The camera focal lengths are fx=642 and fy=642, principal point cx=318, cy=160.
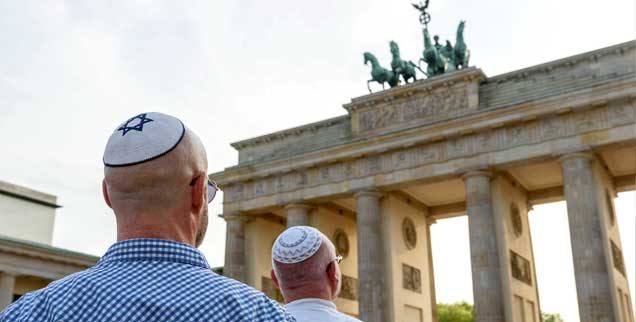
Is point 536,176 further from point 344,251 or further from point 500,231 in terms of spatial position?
point 344,251

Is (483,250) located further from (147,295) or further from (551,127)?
(147,295)

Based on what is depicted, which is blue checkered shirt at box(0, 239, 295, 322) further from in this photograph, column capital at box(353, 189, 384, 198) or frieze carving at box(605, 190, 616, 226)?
column capital at box(353, 189, 384, 198)

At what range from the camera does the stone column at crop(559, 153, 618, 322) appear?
2277 cm

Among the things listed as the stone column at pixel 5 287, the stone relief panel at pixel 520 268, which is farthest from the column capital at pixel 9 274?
the stone relief panel at pixel 520 268

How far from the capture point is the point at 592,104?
80.3 ft

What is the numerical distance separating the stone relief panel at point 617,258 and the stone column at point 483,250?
454 centimetres

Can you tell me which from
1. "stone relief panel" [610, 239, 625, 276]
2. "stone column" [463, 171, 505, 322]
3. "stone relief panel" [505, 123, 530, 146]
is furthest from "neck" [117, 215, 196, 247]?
"stone relief panel" [610, 239, 625, 276]

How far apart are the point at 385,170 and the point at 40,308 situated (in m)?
27.7

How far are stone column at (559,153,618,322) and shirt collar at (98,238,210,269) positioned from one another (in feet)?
78.1

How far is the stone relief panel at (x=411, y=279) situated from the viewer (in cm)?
3016

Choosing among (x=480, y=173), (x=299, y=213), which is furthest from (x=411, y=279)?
(x=480, y=173)

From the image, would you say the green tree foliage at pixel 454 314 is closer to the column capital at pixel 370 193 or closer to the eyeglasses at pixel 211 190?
the column capital at pixel 370 193

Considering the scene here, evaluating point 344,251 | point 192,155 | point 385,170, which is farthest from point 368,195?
point 192,155

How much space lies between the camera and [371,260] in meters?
28.2
